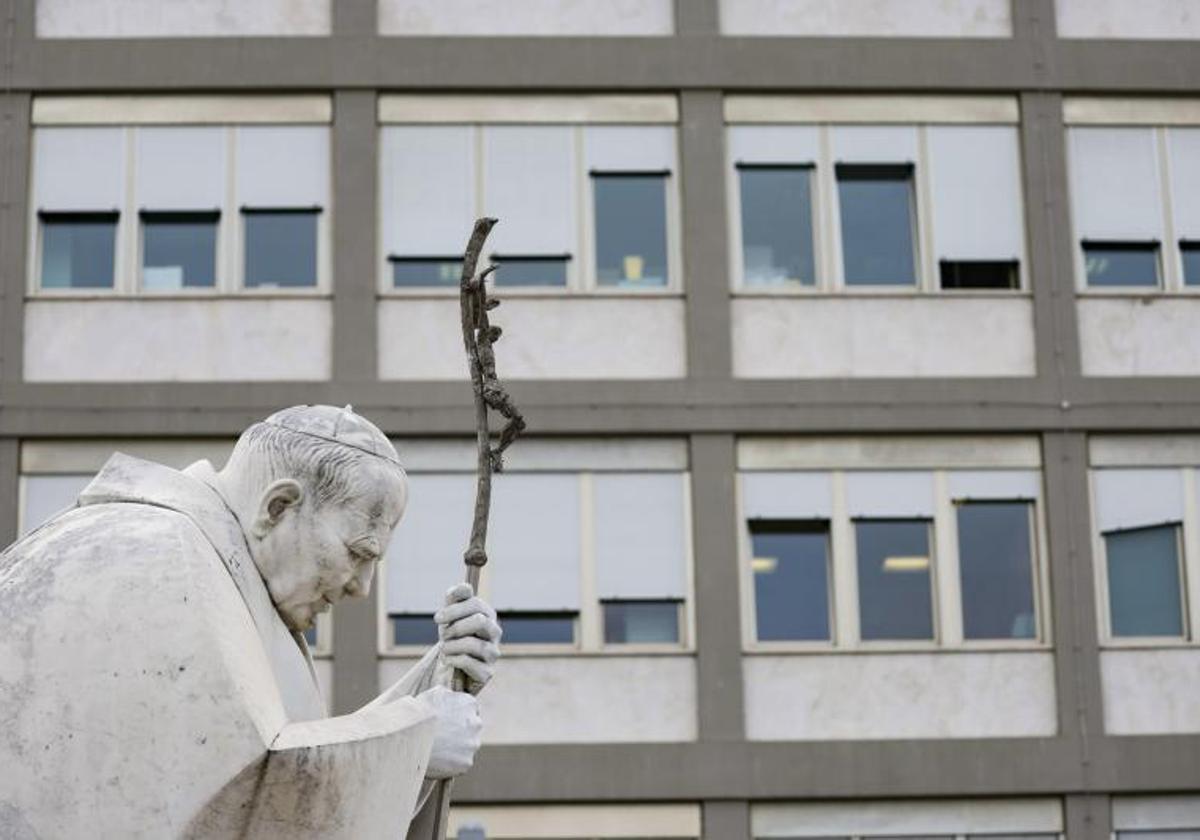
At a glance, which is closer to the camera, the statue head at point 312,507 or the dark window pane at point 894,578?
the statue head at point 312,507

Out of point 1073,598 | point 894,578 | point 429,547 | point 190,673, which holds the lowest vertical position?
point 190,673

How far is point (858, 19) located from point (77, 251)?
359 inches

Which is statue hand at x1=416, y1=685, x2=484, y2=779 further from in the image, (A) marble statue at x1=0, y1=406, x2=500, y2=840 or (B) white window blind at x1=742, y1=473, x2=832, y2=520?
(B) white window blind at x1=742, y1=473, x2=832, y2=520

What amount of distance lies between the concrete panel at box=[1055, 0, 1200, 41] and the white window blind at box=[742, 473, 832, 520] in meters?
6.12

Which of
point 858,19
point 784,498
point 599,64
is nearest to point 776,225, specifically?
point 858,19

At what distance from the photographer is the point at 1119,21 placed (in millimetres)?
30641

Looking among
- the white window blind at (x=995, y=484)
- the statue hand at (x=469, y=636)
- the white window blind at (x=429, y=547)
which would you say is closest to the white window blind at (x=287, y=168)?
the white window blind at (x=429, y=547)

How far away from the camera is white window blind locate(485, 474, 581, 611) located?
1126 inches

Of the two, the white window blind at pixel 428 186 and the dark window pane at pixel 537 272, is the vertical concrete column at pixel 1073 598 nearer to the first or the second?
the dark window pane at pixel 537 272

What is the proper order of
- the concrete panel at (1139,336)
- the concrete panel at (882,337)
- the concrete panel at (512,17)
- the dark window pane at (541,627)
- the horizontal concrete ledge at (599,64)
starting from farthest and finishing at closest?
the concrete panel at (512,17) < the concrete panel at (1139,336) < the horizontal concrete ledge at (599,64) < the concrete panel at (882,337) < the dark window pane at (541,627)

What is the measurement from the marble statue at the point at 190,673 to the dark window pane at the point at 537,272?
2440 cm

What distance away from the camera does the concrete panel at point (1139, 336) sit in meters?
29.7

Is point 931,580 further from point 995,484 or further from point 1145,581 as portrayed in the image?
point 1145,581

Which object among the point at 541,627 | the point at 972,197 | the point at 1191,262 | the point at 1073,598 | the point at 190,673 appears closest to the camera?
the point at 190,673
